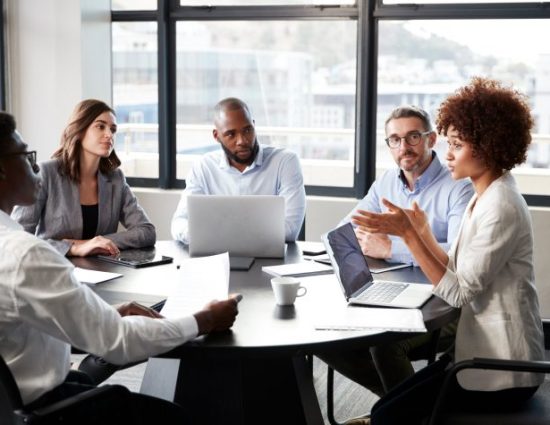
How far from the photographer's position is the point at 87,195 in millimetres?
3252

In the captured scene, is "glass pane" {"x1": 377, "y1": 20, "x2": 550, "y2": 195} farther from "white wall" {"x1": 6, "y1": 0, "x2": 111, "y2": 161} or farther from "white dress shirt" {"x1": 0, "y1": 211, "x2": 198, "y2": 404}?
"white dress shirt" {"x1": 0, "y1": 211, "x2": 198, "y2": 404}

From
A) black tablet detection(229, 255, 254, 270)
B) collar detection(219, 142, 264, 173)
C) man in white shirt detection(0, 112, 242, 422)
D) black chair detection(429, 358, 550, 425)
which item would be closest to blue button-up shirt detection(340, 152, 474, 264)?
black tablet detection(229, 255, 254, 270)

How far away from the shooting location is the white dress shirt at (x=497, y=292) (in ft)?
6.93

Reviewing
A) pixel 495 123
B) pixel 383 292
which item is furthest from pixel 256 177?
pixel 495 123

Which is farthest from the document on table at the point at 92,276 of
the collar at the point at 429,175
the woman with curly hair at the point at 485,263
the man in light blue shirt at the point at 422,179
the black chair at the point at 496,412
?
the collar at the point at 429,175

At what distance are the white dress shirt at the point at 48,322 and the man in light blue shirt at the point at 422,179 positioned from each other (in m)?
1.44

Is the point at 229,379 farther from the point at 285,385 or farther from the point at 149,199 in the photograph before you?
the point at 149,199

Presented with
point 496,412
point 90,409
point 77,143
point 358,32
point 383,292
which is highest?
point 358,32

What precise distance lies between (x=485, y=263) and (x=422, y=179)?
1.05 m

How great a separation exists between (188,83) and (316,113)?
31.8 inches

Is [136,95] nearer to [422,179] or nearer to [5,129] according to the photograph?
[422,179]

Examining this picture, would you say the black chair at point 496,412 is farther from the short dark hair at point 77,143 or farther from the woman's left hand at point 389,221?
the short dark hair at point 77,143

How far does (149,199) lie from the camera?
4840mm

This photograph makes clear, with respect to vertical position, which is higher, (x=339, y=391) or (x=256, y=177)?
(x=256, y=177)
